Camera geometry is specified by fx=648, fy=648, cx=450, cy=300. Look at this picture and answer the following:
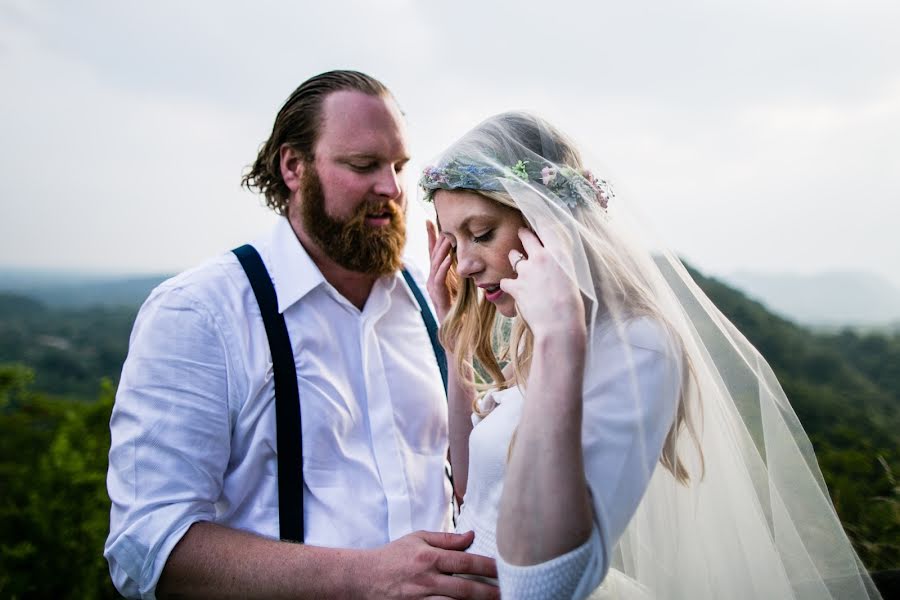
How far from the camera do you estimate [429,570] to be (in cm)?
198

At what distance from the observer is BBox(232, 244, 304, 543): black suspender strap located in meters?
2.24

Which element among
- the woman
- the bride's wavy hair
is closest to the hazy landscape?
the woman

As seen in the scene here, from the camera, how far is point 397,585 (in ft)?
6.54

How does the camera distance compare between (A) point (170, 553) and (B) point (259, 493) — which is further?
(B) point (259, 493)

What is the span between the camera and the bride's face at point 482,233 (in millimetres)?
2018

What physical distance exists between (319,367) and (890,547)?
8.41ft

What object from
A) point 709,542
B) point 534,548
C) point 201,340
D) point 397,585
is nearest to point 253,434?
point 201,340

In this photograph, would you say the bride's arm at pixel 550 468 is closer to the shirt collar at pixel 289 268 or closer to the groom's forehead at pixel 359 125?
the shirt collar at pixel 289 268

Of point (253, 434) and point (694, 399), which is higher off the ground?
point (694, 399)

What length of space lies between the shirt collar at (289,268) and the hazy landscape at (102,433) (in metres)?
2.21

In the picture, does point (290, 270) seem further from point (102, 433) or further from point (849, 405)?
point (849, 405)

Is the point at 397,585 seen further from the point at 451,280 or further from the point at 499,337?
the point at 451,280

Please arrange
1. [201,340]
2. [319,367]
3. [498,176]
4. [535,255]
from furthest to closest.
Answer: [319,367], [201,340], [498,176], [535,255]

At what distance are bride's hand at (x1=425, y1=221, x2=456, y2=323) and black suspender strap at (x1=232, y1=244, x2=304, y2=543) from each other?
0.64 meters
